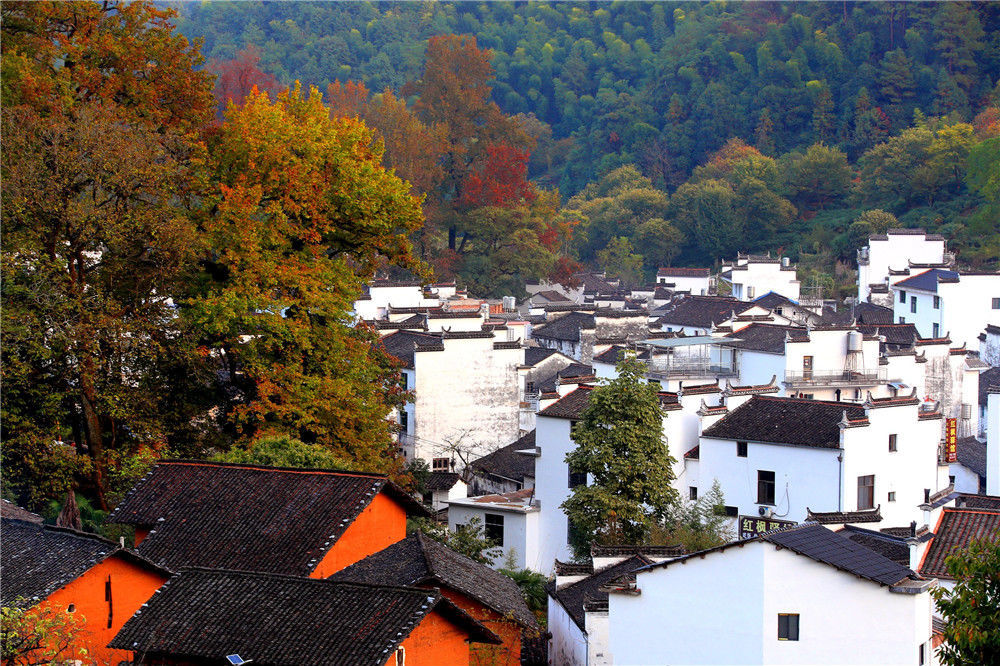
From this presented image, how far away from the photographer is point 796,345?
30.3m

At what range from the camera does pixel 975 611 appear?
8797mm

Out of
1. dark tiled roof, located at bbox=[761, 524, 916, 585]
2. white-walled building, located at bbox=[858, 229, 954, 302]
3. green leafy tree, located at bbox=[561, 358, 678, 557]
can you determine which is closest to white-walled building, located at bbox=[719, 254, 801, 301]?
white-walled building, located at bbox=[858, 229, 954, 302]

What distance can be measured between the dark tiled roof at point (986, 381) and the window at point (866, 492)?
12498 millimetres

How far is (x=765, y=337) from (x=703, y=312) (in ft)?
25.8

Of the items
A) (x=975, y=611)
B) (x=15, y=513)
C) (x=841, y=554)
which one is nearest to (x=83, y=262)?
(x=15, y=513)

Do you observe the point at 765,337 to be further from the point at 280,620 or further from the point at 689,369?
the point at 280,620

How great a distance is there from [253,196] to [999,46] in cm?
5783

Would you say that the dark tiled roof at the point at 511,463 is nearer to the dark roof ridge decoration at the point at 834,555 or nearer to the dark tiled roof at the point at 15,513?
the dark tiled roof at the point at 15,513

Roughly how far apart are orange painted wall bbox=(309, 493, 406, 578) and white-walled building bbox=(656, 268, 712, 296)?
3853 cm

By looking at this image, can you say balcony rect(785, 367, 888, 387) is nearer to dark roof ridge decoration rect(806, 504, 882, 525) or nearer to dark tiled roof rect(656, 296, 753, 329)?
dark tiled roof rect(656, 296, 753, 329)

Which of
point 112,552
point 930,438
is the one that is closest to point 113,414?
point 112,552

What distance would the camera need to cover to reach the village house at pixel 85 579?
41.3ft

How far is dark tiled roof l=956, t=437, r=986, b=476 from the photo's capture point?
28750 millimetres

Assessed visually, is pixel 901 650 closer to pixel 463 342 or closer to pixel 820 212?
pixel 463 342
